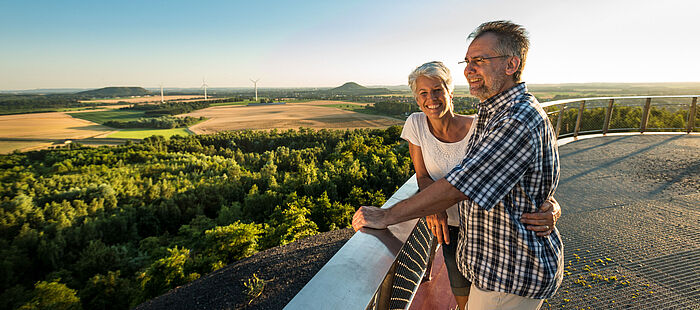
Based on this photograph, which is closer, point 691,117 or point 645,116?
point 691,117

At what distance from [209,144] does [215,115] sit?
28810mm

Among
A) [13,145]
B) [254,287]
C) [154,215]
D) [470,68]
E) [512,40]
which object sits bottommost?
[154,215]

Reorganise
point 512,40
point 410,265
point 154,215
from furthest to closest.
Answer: point 154,215
point 410,265
point 512,40

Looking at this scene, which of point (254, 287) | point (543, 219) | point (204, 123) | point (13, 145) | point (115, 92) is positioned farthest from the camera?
point (115, 92)

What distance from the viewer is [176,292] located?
8.67 m

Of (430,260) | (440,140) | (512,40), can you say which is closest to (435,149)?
(440,140)

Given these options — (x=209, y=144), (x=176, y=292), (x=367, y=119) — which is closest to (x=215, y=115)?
(x=209, y=144)

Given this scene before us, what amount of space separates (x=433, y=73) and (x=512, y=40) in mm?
664

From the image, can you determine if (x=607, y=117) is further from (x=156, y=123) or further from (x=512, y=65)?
(x=156, y=123)

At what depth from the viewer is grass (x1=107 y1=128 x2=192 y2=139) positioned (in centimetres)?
7675

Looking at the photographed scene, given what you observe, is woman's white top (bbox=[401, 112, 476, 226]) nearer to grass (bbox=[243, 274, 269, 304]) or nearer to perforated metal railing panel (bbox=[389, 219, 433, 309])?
perforated metal railing panel (bbox=[389, 219, 433, 309])

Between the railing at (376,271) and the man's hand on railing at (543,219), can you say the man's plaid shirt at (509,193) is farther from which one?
the railing at (376,271)

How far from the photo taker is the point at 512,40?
49.0 inches

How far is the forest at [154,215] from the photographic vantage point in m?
11.3
